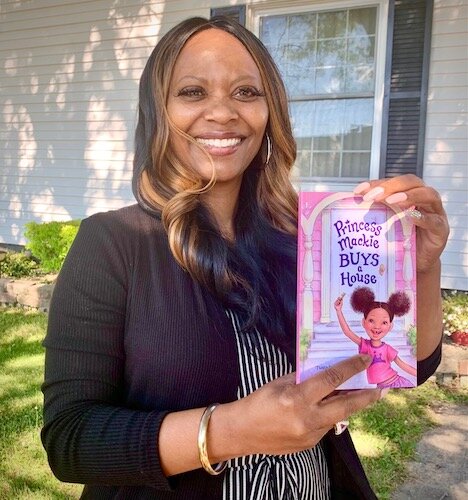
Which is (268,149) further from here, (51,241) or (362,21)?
(51,241)

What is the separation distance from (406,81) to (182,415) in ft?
14.6

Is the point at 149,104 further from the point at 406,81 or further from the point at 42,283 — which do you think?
the point at 42,283

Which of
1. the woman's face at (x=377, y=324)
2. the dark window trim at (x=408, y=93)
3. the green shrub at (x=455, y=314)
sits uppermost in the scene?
the dark window trim at (x=408, y=93)

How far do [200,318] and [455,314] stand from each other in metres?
3.33

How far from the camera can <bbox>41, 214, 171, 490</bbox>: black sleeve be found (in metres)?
1.03

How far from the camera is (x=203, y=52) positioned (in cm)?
135

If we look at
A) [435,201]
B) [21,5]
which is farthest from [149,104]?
[21,5]

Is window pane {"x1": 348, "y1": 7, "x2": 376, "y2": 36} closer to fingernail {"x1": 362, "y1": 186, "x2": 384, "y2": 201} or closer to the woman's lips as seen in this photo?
the woman's lips

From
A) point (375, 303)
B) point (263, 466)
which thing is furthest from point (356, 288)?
point (263, 466)

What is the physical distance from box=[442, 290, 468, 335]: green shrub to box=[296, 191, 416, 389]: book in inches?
121

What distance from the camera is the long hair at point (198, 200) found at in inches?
50.8

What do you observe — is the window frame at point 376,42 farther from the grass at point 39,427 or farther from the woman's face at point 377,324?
the woman's face at point 377,324

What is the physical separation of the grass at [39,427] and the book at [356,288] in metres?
1.76

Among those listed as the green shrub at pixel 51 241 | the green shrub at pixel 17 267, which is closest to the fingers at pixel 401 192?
the green shrub at pixel 51 241
